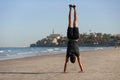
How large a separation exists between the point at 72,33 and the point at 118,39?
186m

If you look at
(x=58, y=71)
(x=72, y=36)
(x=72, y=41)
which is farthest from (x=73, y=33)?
(x=58, y=71)

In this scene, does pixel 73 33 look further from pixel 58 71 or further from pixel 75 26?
pixel 58 71

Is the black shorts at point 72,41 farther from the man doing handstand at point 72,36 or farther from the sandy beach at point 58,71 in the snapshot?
the sandy beach at point 58,71

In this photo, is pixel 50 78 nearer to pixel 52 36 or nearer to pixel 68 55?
pixel 68 55

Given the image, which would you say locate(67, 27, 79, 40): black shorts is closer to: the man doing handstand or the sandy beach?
the man doing handstand

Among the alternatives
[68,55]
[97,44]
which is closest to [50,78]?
[68,55]

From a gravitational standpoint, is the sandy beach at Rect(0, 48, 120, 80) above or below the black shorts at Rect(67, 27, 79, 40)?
below

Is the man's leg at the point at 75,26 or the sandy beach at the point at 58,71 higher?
the man's leg at the point at 75,26

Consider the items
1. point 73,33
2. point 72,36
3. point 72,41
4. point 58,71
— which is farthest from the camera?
point 58,71

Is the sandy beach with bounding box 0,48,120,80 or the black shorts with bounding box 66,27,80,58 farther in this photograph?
the black shorts with bounding box 66,27,80,58

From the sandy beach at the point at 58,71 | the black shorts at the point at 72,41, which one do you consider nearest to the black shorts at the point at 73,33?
the black shorts at the point at 72,41

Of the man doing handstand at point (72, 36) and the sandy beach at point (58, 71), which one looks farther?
the man doing handstand at point (72, 36)

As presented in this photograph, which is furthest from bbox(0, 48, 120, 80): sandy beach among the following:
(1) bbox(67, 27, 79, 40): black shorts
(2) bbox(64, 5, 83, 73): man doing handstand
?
(1) bbox(67, 27, 79, 40): black shorts

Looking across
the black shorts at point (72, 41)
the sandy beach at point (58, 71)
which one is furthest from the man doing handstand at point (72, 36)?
the sandy beach at point (58, 71)
